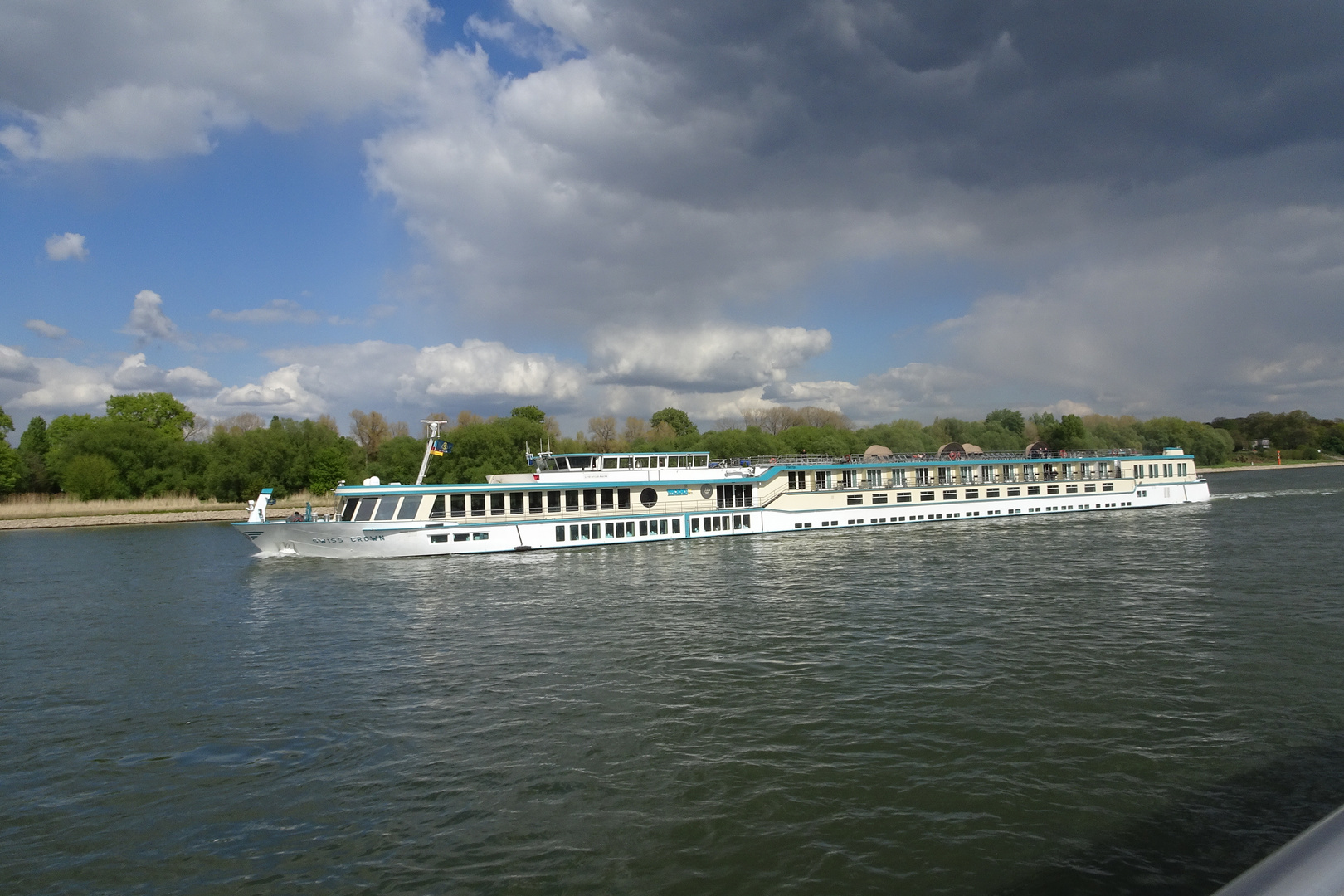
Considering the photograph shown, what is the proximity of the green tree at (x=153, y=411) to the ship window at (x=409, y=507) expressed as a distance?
97416 mm

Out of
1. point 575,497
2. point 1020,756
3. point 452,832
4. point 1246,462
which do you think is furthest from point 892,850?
point 1246,462

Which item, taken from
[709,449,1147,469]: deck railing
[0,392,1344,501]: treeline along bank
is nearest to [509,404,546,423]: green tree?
[0,392,1344,501]: treeline along bank

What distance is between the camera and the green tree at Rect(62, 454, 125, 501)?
96125 millimetres

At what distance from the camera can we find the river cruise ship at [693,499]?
1773 inches

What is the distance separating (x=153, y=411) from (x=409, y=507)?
108 m

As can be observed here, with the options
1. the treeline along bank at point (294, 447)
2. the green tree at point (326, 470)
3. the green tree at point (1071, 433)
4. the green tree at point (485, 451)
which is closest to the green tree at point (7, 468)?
the treeline along bank at point (294, 447)

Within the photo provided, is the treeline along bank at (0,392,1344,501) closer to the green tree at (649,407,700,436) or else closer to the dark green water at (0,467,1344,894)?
the green tree at (649,407,700,436)

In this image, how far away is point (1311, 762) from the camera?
14570 mm

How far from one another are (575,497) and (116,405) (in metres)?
113

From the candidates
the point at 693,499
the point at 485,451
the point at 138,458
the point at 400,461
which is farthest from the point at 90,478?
the point at 693,499

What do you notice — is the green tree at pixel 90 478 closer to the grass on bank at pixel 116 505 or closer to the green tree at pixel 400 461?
the grass on bank at pixel 116 505

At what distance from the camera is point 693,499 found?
5459 centimetres

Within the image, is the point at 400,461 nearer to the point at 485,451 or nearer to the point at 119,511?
the point at 485,451

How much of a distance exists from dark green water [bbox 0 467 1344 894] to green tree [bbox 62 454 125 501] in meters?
78.5
